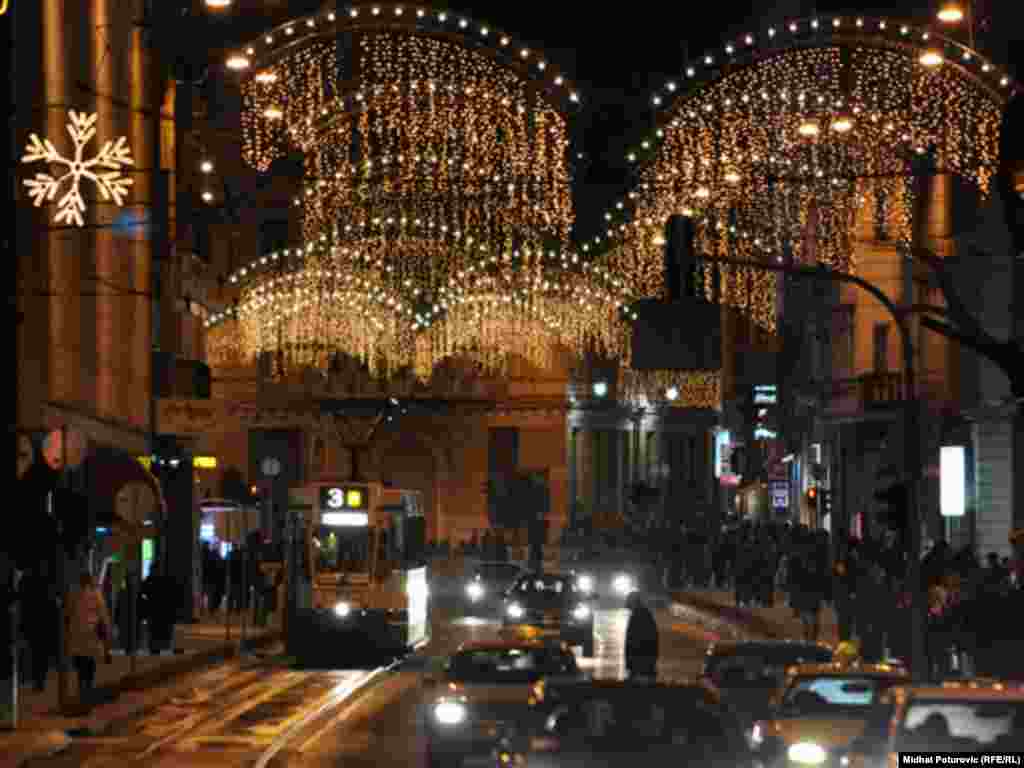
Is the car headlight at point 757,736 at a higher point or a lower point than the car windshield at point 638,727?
lower

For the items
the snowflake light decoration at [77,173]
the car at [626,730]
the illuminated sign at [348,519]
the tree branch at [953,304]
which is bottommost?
the car at [626,730]

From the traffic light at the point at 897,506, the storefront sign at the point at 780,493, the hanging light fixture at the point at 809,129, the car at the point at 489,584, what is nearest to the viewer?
the traffic light at the point at 897,506

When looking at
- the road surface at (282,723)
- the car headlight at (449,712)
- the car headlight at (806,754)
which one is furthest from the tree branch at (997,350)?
the car headlight at (806,754)

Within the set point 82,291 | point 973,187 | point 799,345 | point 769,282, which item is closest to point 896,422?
point 769,282

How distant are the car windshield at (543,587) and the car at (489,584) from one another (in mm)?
20395

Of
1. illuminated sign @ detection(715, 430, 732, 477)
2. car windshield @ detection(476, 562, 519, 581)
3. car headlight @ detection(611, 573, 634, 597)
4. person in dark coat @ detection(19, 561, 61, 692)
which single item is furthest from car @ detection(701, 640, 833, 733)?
illuminated sign @ detection(715, 430, 732, 477)

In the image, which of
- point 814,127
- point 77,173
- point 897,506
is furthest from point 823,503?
point 77,173

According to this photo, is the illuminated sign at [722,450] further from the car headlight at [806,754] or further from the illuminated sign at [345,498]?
the car headlight at [806,754]

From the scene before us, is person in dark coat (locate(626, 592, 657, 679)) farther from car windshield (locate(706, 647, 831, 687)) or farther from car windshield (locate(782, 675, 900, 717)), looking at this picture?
car windshield (locate(782, 675, 900, 717))

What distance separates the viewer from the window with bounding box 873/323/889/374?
6838 centimetres

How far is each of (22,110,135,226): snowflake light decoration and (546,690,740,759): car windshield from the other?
90.1 ft

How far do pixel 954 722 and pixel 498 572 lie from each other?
55.3 m

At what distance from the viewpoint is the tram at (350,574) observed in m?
43.7

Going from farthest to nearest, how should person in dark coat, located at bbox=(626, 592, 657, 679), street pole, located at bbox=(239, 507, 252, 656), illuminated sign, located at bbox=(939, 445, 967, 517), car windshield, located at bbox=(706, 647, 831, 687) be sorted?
illuminated sign, located at bbox=(939, 445, 967, 517) → street pole, located at bbox=(239, 507, 252, 656) → person in dark coat, located at bbox=(626, 592, 657, 679) → car windshield, located at bbox=(706, 647, 831, 687)
